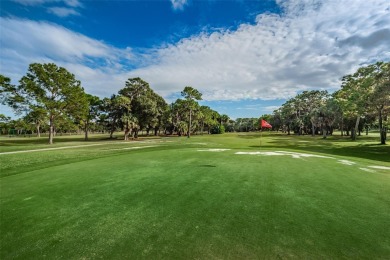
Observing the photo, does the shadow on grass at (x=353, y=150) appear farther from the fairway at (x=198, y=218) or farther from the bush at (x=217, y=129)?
the bush at (x=217, y=129)

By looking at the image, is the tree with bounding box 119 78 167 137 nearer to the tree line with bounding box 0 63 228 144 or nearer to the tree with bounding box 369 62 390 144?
the tree line with bounding box 0 63 228 144

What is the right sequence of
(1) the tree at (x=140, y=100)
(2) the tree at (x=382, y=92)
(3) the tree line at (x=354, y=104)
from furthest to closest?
1. (1) the tree at (x=140, y=100)
2. (3) the tree line at (x=354, y=104)
3. (2) the tree at (x=382, y=92)

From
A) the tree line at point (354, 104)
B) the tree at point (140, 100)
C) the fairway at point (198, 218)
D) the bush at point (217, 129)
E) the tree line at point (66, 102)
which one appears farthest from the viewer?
the bush at point (217, 129)

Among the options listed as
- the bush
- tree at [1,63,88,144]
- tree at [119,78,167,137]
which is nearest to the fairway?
tree at [1,63,88,144]

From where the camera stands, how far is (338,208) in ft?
15.9

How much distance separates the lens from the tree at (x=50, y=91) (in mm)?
33844

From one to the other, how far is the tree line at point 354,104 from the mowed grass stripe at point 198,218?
2446 centimetres

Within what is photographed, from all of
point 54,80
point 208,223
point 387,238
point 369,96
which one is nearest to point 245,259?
point 208,223

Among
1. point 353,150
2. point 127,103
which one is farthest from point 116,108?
point 353,150

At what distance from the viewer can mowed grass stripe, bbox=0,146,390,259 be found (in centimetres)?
332

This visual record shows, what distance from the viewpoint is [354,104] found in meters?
29.5

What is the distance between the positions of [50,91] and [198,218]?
41930 mm

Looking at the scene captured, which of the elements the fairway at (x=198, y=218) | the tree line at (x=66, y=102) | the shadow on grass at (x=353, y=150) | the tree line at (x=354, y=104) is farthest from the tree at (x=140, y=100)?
the fairway at (x=198, y=218)

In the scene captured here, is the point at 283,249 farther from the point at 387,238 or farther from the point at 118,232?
the point at 118,232
